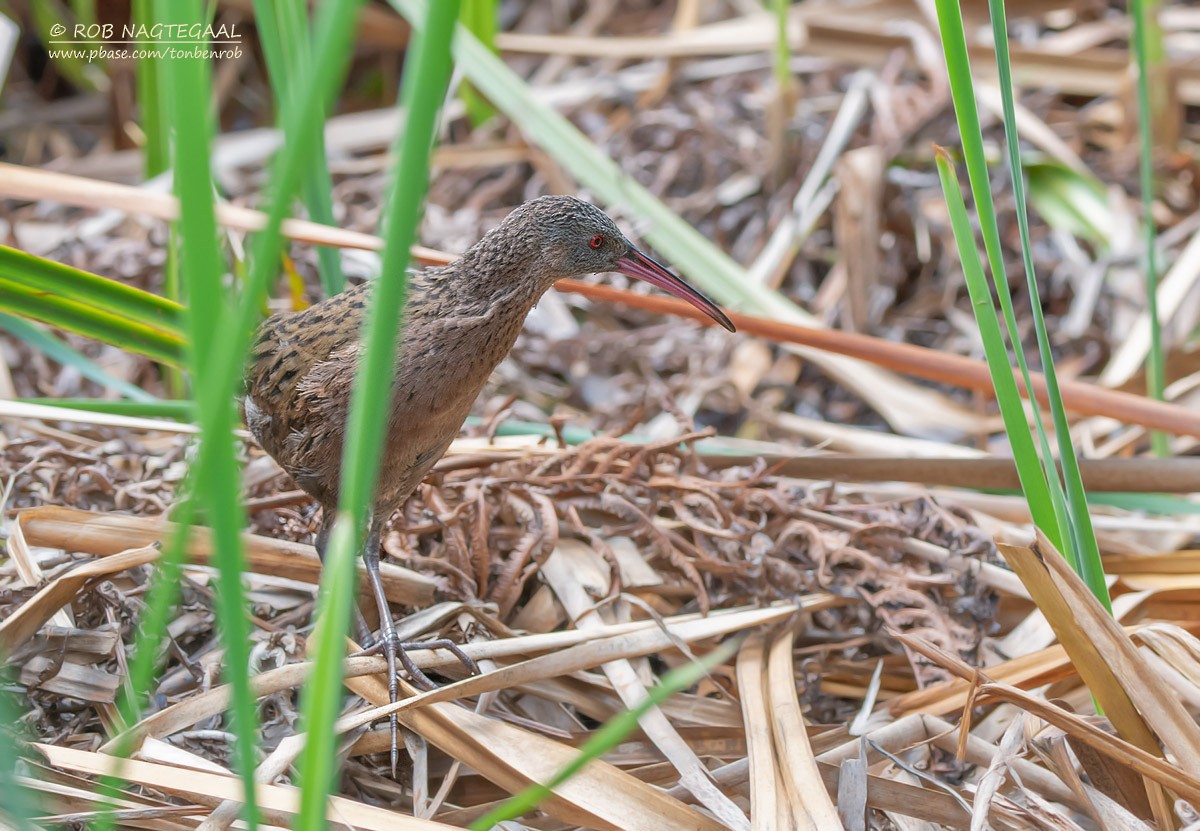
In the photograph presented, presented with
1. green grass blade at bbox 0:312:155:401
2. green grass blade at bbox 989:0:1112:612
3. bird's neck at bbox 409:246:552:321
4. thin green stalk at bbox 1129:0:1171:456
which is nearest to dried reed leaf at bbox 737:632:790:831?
green grass blade at bbox 989:0:1112:612

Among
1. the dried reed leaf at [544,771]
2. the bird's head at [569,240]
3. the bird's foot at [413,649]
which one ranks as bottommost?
the dried reed leaf at [544,771]

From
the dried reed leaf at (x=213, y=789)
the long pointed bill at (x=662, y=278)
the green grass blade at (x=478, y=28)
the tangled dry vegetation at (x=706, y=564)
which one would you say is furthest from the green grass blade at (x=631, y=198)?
the dried reed leaf at (x=213, y=789)

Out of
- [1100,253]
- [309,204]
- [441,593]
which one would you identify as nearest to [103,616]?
[441,593]

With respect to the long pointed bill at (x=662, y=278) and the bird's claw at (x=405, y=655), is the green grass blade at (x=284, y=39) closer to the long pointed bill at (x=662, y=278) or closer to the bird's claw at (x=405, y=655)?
the long pointed bill at (x=662, y=278)

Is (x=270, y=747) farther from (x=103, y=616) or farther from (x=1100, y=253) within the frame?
(x=1100, y=253)

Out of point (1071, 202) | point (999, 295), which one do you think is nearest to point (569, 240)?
point (999, 295)

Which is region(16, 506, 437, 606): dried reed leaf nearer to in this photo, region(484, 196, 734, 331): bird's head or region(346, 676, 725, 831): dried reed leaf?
region(346, 676, 725, 831): dried reed leaf

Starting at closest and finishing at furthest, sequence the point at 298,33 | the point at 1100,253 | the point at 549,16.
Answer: the point at 298,33 < the point at 1100,253 < the point at 549,16
